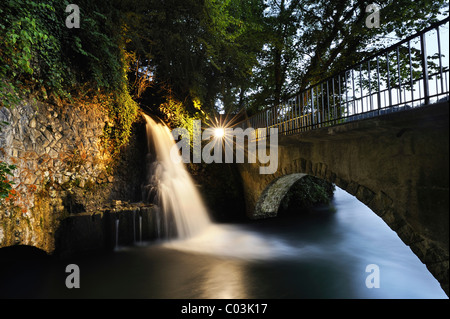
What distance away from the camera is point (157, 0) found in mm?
8195

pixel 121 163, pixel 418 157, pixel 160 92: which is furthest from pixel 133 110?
pixel 418 157

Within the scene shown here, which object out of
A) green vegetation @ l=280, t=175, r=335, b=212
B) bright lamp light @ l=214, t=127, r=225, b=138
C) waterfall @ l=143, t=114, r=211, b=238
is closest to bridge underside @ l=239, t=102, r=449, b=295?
waterfall @ l=143, t=114, r=211, b=238

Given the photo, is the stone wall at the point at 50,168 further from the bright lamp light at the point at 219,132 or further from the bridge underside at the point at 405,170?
the bridge underside at the point at 405,170

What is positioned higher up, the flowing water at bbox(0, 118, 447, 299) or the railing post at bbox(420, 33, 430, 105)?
the railing post at bbox(420, 33, 430, 105)

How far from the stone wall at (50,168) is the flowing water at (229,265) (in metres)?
1.21

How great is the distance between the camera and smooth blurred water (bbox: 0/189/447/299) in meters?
4.96

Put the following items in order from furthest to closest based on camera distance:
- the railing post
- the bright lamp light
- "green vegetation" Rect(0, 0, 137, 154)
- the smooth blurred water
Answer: the bright lamp light → the smooth blurred water → "green vegetation" Rect(0, 0, 137, 154) → the railing post

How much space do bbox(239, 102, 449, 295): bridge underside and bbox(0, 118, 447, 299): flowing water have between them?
6.62ft

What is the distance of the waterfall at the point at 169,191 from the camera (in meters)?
8.27

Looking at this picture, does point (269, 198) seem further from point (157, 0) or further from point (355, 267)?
point (157, 0)

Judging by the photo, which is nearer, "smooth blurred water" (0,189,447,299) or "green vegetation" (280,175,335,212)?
"smooth blurred water" (0,189,447,299)

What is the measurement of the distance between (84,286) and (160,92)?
9187 mm

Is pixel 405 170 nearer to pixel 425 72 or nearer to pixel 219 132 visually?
pixel 425 72

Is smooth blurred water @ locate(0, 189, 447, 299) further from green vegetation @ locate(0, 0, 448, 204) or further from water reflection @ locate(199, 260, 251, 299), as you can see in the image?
green vegetation @ locate(0, 0, 448, 204)
